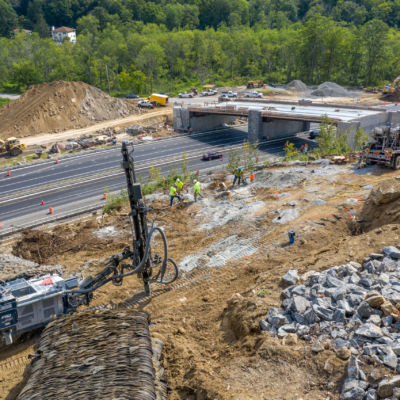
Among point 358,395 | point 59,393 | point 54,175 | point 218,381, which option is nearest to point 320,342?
point 358,395

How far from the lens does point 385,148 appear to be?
2950 centimetres

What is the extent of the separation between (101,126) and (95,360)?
56.3 metres

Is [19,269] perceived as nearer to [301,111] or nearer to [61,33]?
[301,111]

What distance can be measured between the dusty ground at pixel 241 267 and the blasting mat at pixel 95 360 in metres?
1.51

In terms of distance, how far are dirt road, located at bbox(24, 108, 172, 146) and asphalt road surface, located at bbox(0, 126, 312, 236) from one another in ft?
28.9

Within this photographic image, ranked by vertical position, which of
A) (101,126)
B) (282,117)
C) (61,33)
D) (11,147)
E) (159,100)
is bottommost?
(101,126)

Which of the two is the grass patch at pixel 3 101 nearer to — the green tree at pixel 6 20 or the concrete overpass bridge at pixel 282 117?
the concrete overpass bridge at pixel 282 117

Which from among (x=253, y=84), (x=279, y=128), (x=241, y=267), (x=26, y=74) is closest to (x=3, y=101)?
(x=26, y=74)

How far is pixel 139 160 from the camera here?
49812 millimetres

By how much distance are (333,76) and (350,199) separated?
3389 inches

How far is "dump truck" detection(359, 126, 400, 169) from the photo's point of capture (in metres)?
29.1

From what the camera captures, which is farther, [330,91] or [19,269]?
[330,91]

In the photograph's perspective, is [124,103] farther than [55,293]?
Yes

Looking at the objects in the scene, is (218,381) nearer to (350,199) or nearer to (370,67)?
(350,199)
